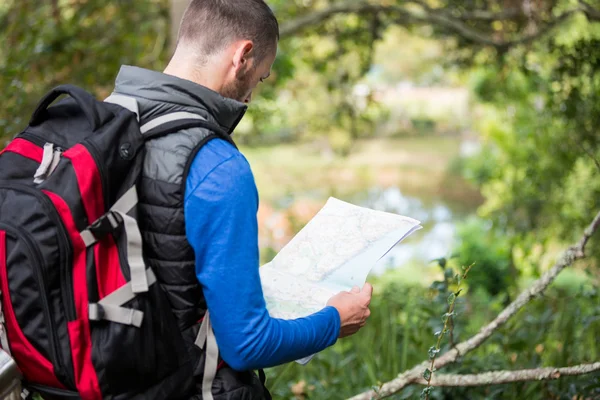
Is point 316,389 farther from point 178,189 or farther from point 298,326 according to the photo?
point 178,189

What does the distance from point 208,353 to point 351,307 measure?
0.34m

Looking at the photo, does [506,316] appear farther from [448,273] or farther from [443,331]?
[443,331]

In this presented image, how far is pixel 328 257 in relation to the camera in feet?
5.12

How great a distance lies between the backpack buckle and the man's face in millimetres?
387

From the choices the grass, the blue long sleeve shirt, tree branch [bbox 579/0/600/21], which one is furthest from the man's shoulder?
the grass

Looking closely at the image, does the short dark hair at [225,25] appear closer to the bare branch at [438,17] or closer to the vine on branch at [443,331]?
the vine on branch at [443,331]

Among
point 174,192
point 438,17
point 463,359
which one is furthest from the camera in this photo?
point 438,17

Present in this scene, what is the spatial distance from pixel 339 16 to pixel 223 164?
5.17 m

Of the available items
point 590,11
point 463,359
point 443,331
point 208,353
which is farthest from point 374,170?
point 208,353

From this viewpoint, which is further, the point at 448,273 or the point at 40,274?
the point at 448,273

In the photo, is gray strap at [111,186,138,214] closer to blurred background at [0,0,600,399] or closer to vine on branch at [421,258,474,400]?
vine on branch at [421,258,474,400]

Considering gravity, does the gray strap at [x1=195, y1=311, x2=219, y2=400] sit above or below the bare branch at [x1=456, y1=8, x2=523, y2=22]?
above

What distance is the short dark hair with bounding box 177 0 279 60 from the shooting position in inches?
55.2

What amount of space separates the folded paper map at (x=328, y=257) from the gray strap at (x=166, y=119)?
0.45 metres
